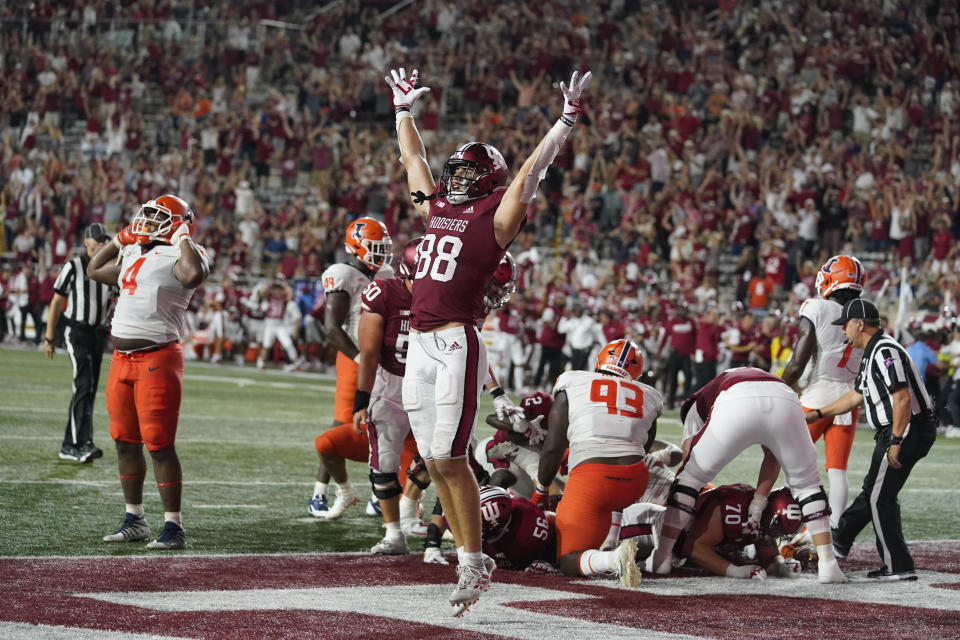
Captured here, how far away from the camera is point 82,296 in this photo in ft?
34.0

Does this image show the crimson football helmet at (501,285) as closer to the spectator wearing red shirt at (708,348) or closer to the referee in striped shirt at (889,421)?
the referee in striped shirt at (889,421)

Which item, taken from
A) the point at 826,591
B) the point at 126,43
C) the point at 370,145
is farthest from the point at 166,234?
the point at 126,43

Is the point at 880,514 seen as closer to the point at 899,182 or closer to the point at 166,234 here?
the point at 166,234

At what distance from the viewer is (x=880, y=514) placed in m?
6.70

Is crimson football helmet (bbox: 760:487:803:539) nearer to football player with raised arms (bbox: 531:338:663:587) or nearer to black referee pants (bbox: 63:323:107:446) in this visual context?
football player with raised arms (bbox: 531:338:663:587)

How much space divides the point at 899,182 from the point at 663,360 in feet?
16.6

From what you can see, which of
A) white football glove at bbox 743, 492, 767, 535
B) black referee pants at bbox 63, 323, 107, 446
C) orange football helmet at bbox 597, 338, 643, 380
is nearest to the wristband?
orange football helmet at bbox 597, 338, 643, 380

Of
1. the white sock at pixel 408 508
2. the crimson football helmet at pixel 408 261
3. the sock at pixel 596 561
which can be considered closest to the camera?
the sock at pixel 596 561

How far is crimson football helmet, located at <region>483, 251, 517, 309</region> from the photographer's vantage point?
655cm

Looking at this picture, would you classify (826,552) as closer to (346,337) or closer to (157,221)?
(346,337)

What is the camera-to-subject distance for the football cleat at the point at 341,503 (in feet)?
27.1

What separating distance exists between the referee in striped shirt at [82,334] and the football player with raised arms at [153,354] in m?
3.35

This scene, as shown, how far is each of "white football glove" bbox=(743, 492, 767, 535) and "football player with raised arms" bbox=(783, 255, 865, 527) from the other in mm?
Result: 924

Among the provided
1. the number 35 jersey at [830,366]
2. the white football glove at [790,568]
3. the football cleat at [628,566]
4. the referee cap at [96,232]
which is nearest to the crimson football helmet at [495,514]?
the football cleat at [628,566]
